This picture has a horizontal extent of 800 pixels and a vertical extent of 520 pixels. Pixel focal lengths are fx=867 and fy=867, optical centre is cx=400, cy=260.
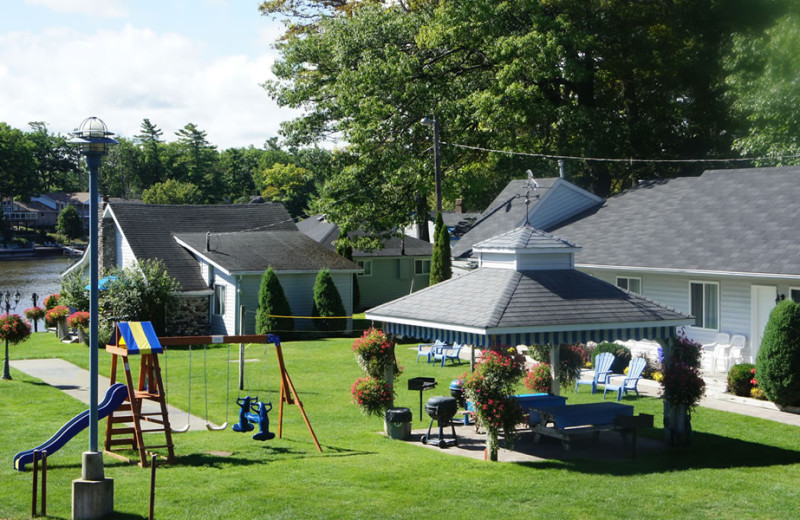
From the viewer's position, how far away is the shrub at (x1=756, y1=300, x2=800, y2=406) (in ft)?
62.8

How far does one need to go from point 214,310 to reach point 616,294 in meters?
23.8

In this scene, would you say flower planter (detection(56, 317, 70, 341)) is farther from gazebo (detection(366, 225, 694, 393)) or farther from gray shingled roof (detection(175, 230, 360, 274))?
gazebo (detection(366, 225, 694, 393))

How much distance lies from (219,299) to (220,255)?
1919mm

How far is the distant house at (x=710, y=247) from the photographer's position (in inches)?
897

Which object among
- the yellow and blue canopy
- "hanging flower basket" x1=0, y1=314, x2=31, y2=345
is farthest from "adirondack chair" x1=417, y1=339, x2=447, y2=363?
the yellow and blue canopy

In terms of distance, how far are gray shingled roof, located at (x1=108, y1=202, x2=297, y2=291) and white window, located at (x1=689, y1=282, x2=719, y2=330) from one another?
2071 centimetres

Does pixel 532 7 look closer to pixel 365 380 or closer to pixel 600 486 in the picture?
pixel 365 380

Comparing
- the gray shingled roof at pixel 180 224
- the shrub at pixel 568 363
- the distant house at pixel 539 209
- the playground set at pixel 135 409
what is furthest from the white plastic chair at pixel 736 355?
the gray shingled roof at pixel 180 224

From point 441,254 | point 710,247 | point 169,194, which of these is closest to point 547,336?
point 710,247

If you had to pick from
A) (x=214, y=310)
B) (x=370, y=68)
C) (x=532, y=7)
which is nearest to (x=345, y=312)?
(x=214, y=310)

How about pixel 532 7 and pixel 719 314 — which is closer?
pixel 719 314

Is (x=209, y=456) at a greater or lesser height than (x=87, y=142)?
lesser

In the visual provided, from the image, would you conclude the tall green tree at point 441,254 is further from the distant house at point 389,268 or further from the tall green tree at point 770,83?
the tall green tree at point 770,83

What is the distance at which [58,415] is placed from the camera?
19.0m
